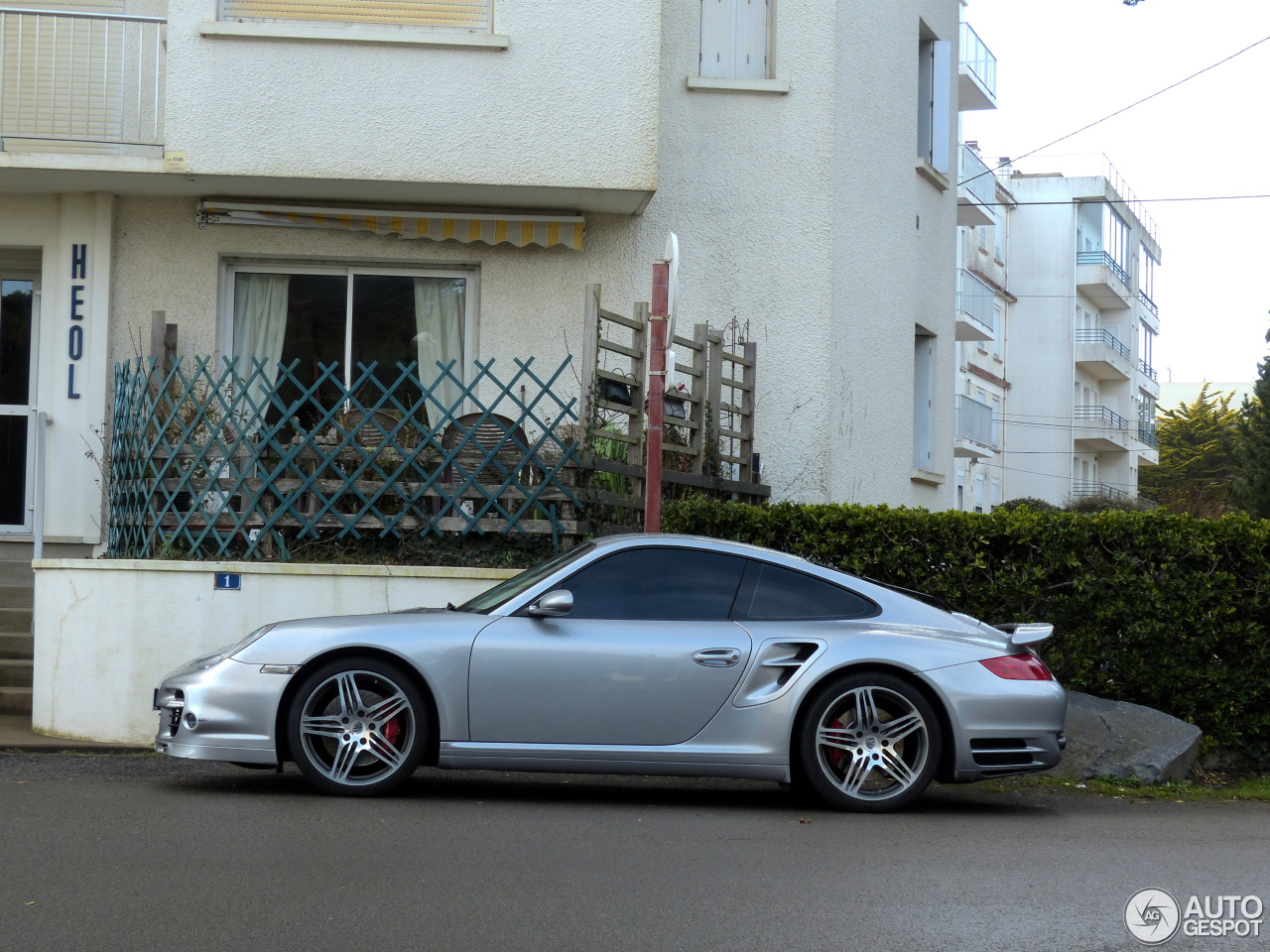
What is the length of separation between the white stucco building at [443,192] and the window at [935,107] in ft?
4.65

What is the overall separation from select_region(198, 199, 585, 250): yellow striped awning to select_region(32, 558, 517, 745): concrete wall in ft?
11.4

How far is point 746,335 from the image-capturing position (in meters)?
12.7

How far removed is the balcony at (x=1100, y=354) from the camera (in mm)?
50906

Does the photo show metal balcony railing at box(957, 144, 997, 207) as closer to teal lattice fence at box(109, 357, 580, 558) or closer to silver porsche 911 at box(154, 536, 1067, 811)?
teal lattice fence at box(109, 357, 580, 558)

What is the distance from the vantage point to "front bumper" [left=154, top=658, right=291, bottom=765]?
704 cm

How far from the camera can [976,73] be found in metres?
29.3

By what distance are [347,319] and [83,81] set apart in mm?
2846

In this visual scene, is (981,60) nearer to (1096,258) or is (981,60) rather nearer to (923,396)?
(923,396)

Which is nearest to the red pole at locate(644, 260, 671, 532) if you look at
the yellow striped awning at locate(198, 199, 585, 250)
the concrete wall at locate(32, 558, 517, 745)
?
the concrete wall at locate(32, 558, 517, 745)

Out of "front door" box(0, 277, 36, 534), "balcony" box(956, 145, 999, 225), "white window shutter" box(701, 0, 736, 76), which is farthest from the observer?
"balcony" box(956, 145, 999, 225)

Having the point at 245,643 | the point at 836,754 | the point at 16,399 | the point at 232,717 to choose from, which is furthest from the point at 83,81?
the point at 836,754

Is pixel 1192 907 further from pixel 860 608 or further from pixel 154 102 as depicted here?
pixel 154 102

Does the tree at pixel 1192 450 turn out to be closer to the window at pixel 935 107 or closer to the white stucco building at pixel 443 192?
the window at pixel 935 107

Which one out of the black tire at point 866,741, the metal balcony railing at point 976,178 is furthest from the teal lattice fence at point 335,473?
the metal balcony railing at point 976,178
